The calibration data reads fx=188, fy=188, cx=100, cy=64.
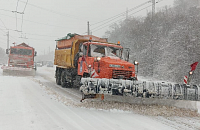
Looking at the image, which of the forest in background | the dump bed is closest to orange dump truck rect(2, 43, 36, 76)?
the dump bed

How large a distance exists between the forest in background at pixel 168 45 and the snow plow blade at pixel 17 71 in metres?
11.4

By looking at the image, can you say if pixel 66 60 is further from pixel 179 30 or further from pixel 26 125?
pixel 179 30

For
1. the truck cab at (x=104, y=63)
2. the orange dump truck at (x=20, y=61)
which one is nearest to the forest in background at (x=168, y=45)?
the orange dump truck at (x=20, y=61)

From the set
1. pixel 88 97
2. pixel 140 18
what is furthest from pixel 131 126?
pixel 140 18

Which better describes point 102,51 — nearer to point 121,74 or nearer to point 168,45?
point 121,74

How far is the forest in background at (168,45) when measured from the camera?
1998 centimetres

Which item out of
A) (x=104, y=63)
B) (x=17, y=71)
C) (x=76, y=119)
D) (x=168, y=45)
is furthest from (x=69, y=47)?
(x=168, y=45)

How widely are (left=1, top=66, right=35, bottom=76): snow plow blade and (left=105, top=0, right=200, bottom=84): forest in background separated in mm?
11431

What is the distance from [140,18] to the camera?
142ft

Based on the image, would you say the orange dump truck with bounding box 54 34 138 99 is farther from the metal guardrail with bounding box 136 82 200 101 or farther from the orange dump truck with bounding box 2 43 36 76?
the orange dump truck with bounding box 2 43 36 76

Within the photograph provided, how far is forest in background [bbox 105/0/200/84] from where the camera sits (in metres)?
20.0

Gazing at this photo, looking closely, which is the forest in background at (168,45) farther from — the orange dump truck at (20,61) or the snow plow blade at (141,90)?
the snow plow blade at (141,90)

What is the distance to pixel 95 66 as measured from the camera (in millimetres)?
7629

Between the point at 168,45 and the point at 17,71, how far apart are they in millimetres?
18188
